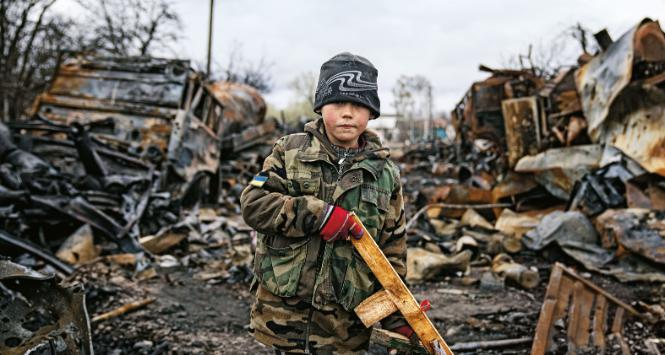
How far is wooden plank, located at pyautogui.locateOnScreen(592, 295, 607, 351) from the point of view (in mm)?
2758

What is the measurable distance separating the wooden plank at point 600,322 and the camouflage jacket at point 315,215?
1.88m

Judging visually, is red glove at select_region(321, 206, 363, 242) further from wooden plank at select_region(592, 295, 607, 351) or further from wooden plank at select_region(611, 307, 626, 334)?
wooden plank at select_region(611, 307, 626, 334)

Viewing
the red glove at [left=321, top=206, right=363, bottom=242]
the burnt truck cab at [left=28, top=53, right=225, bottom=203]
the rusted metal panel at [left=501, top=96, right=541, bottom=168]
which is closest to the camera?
the red glove at [left=321, top=206, right=363, bottom=242]

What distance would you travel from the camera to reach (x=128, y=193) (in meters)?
5.11

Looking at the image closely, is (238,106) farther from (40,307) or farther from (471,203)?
(40,307)

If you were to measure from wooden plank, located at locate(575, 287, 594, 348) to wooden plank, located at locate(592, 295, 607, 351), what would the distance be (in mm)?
38

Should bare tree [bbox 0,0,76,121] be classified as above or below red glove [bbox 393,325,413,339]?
above

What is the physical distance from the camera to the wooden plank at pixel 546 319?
100 inches

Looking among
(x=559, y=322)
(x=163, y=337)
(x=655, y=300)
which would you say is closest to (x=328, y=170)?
(x=163, y=337)

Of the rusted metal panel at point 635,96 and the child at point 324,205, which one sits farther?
the rusted metal panel at point 635,96

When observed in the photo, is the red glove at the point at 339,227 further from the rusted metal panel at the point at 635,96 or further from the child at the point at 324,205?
the rusted metal panel at the point at 635,96

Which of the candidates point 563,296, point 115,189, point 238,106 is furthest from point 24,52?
point 563,296

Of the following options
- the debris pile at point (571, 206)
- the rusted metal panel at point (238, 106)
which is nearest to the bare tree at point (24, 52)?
the rusted metal panel at point (238, 106)

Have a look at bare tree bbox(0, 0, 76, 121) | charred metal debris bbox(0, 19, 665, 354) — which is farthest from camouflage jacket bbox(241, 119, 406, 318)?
bare tree bbox(0, 0, 76, 121)
